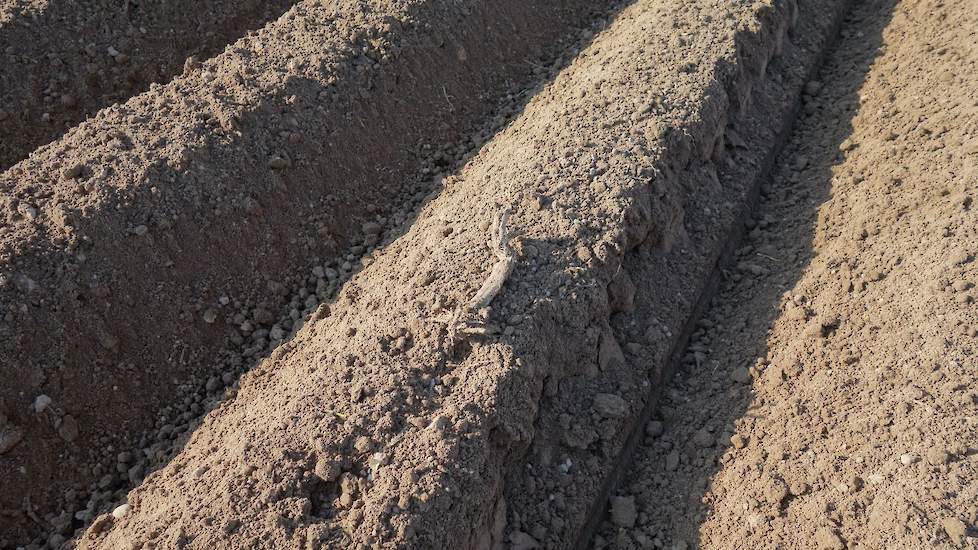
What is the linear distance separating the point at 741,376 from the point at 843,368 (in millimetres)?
506

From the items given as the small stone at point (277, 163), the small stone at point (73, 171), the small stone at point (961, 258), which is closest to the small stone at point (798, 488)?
the small stone at point (961, 258)

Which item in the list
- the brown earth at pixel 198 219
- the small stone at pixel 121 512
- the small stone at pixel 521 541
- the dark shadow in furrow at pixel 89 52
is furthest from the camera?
the dark shadow in furrow at pixel 89 52

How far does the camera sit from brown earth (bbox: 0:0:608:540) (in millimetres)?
4160

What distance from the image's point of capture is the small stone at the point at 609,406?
13.1 feet

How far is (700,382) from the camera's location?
4.37 meters

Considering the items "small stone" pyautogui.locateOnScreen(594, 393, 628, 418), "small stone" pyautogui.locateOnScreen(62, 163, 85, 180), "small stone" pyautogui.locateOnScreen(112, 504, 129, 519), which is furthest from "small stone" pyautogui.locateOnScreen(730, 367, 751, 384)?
"small stone" pyautogui.locateOnScreen(62, 163, 85, 180)

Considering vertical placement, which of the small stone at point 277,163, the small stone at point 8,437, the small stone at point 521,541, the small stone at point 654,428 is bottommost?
the small stone at point 654,428

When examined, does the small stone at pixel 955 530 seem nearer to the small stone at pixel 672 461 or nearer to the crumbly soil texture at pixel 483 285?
the crumbly soil texture at pixel 483 285

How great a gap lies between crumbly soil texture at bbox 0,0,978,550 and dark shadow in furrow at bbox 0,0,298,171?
23 mm

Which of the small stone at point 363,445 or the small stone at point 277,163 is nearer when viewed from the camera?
the small stone at point 363,445

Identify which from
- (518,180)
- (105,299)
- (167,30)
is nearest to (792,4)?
(518,180)

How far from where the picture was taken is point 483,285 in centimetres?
400

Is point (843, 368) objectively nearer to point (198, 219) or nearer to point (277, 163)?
point (277, 163)

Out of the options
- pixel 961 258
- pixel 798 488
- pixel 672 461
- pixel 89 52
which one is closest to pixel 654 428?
pixel 672 461
